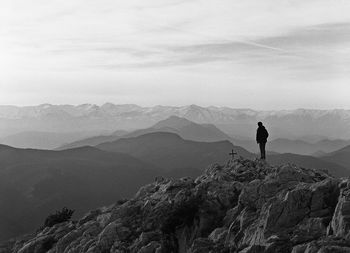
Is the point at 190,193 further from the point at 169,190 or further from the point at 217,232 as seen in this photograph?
the point at 217,232

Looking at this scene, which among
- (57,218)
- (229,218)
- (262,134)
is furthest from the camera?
(57,218)

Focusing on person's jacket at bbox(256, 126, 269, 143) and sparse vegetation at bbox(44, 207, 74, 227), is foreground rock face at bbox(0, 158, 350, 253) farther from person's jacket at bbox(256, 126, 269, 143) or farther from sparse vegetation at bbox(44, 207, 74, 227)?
sparse vegetation at bbox(44, 207, 74, 227)

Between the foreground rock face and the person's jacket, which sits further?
the person's jacket

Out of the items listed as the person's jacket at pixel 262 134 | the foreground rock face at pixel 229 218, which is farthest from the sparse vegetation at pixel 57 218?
the person's jacket at pixel 262 134

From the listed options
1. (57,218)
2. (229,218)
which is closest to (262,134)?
(229,218)

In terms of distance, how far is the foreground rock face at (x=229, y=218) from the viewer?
25484 millimetres

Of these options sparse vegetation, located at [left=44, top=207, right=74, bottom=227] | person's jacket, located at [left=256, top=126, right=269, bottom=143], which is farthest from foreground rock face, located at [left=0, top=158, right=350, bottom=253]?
sparse vegetation, located at [left=44, top=207, right=74, bottom=227]

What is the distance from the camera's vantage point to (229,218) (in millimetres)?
34406

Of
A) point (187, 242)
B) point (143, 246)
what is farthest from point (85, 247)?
point (187, 242)

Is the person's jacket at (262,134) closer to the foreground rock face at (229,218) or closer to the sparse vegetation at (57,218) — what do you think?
the foreground rock face at (229,218)

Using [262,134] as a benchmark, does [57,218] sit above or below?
below

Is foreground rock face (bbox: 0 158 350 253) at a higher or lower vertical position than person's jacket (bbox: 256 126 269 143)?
lower

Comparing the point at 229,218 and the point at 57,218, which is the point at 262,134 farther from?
the point at 57,218

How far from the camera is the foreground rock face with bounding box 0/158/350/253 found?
83.6 ft
